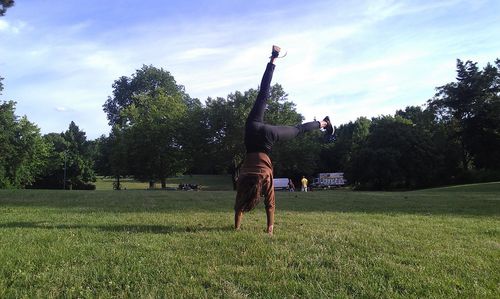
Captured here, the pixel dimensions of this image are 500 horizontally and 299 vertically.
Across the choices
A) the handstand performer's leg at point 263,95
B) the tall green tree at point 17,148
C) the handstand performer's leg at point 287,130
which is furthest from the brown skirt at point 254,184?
the tall green tree at point 17,148

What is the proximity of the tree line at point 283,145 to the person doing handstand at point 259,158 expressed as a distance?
44192 mm

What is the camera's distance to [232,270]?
5.39 m

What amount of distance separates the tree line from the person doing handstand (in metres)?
44.2

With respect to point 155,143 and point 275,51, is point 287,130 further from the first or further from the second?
point 155,143

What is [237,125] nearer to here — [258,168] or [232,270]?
[258,168]

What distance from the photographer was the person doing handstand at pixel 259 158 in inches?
341

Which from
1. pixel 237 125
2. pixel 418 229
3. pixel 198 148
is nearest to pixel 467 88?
pixel 237 125

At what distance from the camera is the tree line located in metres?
55.3

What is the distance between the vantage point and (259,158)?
8859mm

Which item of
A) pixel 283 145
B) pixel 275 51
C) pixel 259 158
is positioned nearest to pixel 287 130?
pixel 259 158

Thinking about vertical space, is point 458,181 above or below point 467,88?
below

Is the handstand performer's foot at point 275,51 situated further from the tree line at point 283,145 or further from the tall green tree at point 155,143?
the tall green tree at point 155,143

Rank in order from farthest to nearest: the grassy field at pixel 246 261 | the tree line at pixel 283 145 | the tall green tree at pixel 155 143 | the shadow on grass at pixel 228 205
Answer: the tall green tree at pixel 155 143 < the tree line at pixel 283 145 < the shadow on grass at pixel 228 205 < the grassy field at pixel 246 261

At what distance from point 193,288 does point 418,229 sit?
20.1 ft
